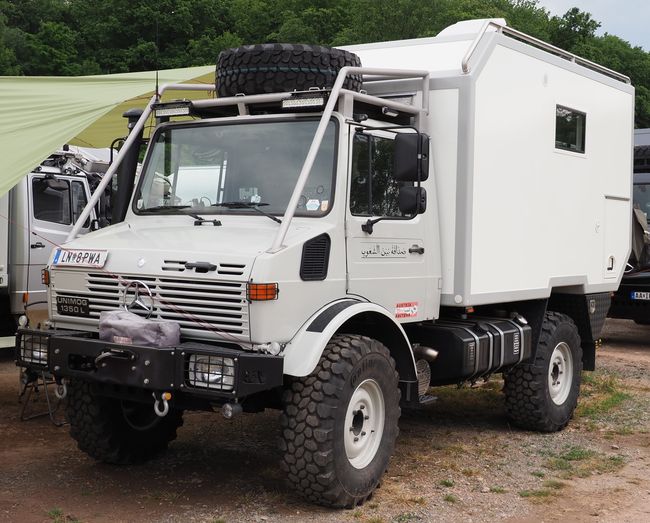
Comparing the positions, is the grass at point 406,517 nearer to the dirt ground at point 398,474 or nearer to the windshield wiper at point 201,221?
the dirt ground at point 398,474

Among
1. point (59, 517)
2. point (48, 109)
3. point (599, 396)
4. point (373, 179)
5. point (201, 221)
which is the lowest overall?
point (59, 517)

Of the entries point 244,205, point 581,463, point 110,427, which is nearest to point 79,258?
point 244,205

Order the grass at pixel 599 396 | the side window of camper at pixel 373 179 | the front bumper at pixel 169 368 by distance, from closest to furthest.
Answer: the front bumper at pixel 169 368 < the side window of camper at pixel 373 179 < the grass at pixel 599 396

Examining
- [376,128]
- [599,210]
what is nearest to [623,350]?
[599,210]

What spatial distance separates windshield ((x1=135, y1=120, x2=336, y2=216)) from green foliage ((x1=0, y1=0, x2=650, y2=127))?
1551 centimetres

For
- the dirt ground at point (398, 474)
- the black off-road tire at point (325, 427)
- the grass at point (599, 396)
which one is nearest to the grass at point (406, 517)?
the dirt ground at point (398, 474)

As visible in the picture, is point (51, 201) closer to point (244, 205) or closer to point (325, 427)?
point (244, 205)

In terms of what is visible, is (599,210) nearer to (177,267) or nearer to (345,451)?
(345,451)

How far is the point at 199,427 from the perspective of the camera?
25.6 ft

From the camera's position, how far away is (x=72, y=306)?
19.2 ft

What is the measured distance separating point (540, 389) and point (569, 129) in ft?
7.65

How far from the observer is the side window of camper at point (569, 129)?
307 inches

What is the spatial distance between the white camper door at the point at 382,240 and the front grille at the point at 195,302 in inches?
37.3

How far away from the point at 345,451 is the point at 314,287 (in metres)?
1.03
